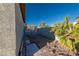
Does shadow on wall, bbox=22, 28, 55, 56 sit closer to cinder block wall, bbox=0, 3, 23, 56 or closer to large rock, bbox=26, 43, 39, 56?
large rock, bbox=26, 43, 39, 56

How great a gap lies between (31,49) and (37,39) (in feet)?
0.51

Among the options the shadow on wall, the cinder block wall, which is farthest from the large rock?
the cinder block wall

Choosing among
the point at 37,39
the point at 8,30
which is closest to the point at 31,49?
the point at 37,39

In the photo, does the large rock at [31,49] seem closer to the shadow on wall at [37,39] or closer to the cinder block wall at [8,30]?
the shadow on wall at [37,39]

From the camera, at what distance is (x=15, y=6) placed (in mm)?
3287

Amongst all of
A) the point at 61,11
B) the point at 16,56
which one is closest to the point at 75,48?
the point at 61,11

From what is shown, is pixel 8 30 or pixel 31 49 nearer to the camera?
pixel 8 30

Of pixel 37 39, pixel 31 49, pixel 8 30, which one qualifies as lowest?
pixel 31 49

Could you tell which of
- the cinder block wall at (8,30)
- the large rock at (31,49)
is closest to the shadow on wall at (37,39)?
the large rock at (31,49)

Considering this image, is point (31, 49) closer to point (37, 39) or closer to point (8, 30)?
point (37, 39)

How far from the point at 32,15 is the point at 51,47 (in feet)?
1.49

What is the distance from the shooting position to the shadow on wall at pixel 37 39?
3.49 meters

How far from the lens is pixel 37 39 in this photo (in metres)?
3.54

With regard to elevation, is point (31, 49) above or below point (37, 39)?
below
